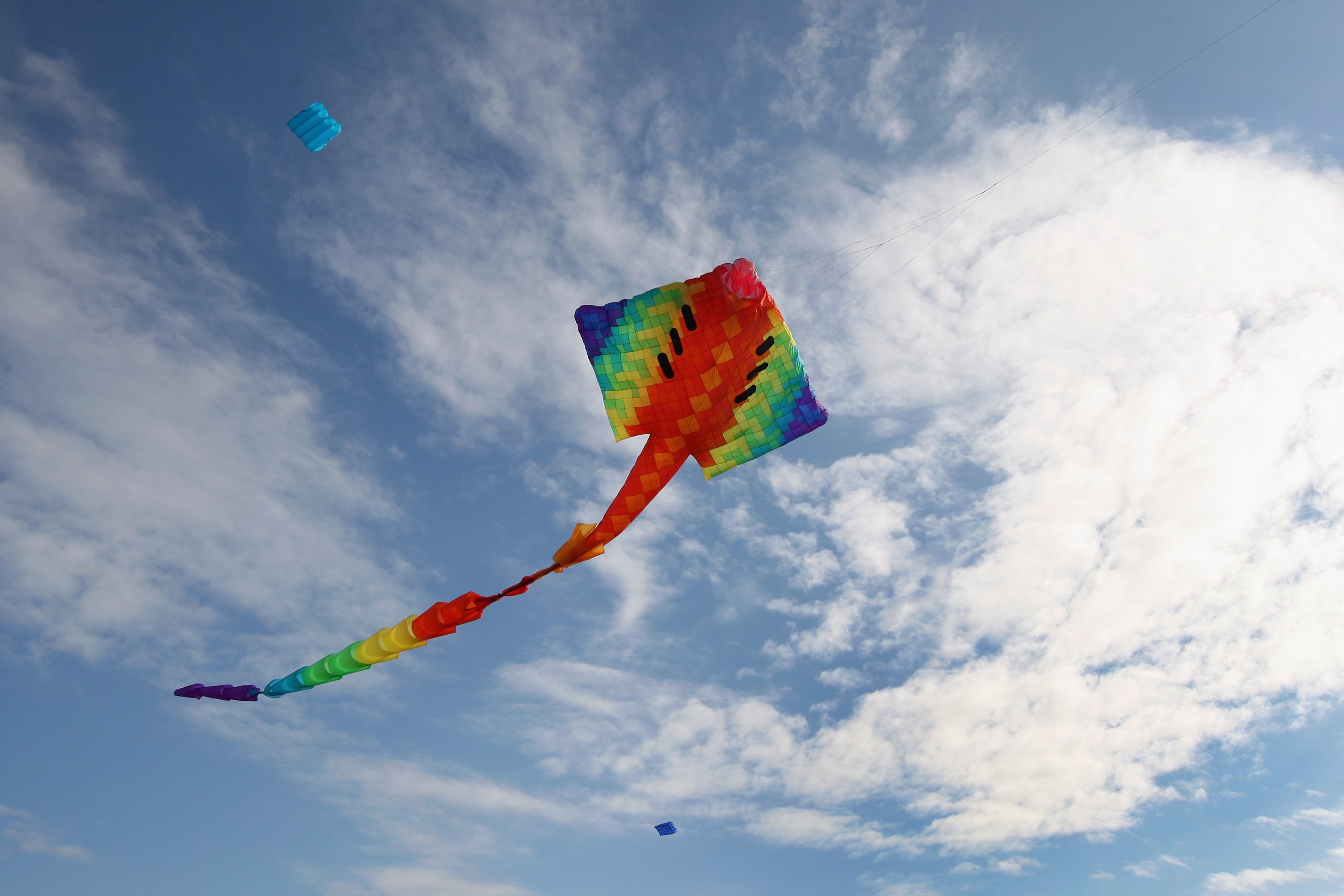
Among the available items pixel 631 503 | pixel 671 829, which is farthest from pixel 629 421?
pixel 671 829

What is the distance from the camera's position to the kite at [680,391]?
21172 millimetres

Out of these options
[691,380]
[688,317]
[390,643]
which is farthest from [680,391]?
[390,643]

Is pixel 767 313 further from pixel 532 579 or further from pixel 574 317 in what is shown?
pixel 532 579

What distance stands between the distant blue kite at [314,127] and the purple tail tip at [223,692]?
56.7ft

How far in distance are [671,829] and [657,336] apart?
24.1 m

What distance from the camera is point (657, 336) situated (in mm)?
21953

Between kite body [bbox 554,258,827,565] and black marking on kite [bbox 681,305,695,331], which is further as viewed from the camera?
black marking on kite [bbox 681,305,695,331]

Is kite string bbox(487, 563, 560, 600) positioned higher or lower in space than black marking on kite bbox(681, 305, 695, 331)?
lower

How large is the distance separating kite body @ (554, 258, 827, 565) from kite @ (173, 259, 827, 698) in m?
0.03

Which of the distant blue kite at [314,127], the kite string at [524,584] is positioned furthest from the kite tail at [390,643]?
the distant blue kite at [314,127]

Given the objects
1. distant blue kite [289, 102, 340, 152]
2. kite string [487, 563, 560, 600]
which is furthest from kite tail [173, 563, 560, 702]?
distant blue kite [289, 102, 340, 152]

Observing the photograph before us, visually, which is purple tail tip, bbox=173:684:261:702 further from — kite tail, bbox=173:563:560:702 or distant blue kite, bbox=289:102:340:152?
distant blue kite, bbox=289:102:340:152

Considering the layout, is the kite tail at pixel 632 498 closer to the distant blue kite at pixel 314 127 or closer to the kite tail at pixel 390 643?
the kite tail at pixel 390 643

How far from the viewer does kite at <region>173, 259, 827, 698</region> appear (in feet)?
69.5
